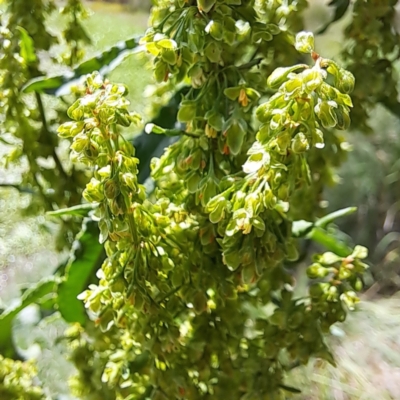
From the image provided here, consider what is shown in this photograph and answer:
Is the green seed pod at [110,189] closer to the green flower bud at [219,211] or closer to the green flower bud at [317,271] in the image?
the green flower bud at [219,211]

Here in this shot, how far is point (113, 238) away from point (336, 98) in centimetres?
14

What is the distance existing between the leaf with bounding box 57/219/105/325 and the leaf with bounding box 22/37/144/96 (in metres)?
0.11

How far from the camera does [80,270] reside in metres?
0.47

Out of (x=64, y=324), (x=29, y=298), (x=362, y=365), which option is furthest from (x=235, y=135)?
(x=362, y=365)

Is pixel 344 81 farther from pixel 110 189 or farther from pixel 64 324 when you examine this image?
pixel 64 324

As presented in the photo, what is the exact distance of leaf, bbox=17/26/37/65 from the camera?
45 cm

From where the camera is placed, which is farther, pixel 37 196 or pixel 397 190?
pixel 397 190

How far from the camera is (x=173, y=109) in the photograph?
517mm

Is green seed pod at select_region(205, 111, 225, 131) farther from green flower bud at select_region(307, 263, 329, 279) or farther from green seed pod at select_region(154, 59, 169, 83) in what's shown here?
green flower bud at select_region(307, 263, 329, 279)

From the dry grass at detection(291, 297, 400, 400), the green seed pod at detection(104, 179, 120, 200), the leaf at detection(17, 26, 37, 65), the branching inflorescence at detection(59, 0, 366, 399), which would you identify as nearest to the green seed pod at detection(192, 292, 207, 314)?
the branching inflorescence at detection(59, 0, 366, 399)

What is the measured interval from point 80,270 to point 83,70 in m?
0.16

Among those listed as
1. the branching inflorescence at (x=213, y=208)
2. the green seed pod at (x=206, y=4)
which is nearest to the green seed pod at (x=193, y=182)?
the branching inflorescence at (x=213, y=208)

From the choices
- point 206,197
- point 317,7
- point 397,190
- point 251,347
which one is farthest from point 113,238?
point 397,190

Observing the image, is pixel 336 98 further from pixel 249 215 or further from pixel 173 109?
Result: pixel 173 109
